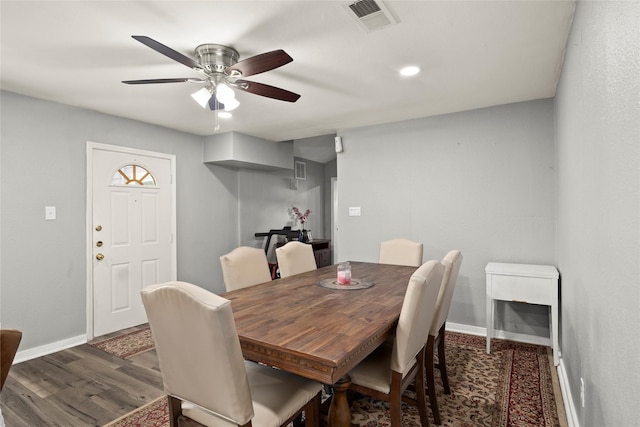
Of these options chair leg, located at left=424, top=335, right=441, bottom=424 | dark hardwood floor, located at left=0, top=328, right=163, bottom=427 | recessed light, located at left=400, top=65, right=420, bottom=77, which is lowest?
dark hardwood floor, located at left=0, top=328, right=163, bottom=427

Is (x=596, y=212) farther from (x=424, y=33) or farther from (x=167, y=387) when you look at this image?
(x=167, y=387)

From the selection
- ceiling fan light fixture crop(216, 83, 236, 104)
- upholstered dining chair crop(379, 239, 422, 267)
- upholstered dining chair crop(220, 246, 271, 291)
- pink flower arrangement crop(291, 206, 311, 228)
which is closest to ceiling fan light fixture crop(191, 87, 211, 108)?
ceiling fan light fixture crop(216, 83, 236, 104)

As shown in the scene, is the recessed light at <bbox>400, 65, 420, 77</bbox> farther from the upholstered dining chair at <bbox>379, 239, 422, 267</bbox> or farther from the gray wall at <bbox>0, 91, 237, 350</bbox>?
the gray wall at <bbox>0, 91, 237, 350</bbox>

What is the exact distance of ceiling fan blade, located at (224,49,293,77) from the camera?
5.72 ft

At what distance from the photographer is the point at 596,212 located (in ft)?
4.39

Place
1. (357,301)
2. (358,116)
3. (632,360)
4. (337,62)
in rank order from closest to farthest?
(632,360) < (357,301) < (337,62) < (358,116)

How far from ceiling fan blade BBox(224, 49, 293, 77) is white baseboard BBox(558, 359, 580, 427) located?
2454mm

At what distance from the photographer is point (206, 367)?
1186mm

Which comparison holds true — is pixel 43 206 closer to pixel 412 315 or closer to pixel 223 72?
pixel 223 72

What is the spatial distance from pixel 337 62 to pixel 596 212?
1.80 meters

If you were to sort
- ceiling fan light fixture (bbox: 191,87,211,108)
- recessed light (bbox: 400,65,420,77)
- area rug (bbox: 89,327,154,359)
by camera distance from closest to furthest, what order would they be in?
ceiling fan light fixture (bbox: 191,87,211,108) → recessed light (bbox: 400,65,420,77) → area rug (bbox: 89,327,154,359)

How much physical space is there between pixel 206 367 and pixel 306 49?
1944 mm

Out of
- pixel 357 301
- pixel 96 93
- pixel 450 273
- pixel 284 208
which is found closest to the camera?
pixel 357 301

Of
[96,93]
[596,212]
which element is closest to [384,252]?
[596,212]
